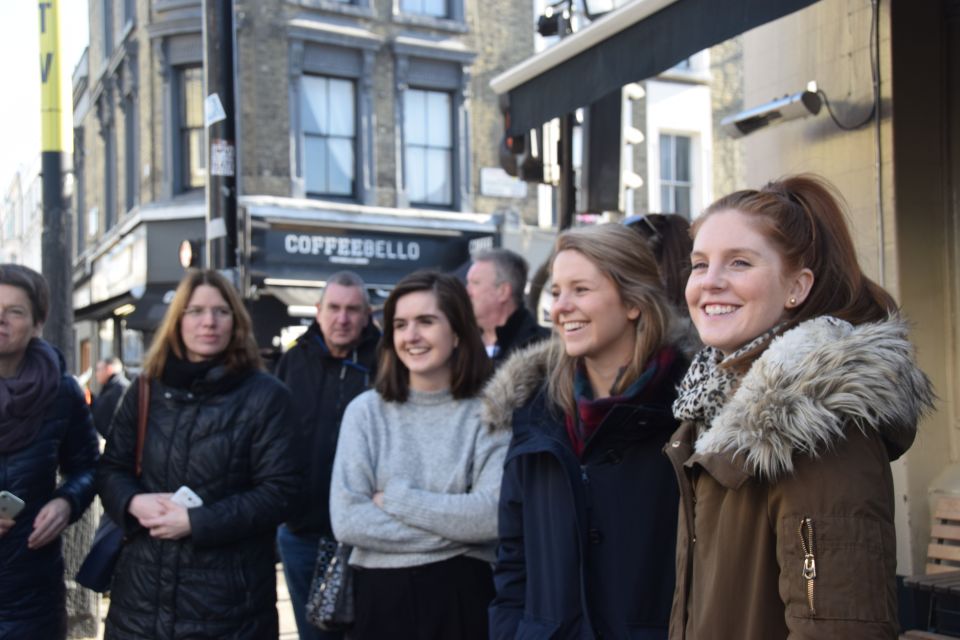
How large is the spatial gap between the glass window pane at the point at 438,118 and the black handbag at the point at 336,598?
1439cm

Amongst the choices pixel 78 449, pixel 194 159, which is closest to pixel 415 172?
pixel 194 159

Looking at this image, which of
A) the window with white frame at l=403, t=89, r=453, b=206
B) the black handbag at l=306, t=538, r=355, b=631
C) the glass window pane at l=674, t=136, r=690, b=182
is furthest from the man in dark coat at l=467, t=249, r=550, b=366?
the glass window pane at l=674, t=136, r=690, b=182

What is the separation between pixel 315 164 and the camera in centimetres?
1678

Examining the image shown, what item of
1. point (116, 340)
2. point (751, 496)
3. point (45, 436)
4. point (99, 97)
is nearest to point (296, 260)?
point (116, 340)

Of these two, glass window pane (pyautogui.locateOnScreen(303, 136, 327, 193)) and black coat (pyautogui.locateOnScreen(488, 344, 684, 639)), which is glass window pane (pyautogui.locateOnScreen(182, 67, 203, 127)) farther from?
black coat (pyautogui.locateOnScreen(488, 344, 684, 639))

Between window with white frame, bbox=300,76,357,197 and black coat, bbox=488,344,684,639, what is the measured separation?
14427 millimetres

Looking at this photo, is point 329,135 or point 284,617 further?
point 329,135

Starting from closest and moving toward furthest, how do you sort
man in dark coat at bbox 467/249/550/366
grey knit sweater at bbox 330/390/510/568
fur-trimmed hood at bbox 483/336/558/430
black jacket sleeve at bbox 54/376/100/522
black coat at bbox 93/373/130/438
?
fur-trimmed hood at bbox 483/336/558/430 < grey knit sweater at bbox 330/390/510/568 < black jacket sleeve at bbox 54/376/100/522 < man in dark coat at bbox 467/249/550/366 < black coat at bbox 93/373/130/438

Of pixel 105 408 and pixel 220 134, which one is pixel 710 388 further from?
pixel 105 408

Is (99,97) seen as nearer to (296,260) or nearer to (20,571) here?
(296,260)

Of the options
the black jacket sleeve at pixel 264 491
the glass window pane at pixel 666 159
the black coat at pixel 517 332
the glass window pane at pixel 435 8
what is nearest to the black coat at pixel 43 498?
the black jacket sleeve at pixel 264 491

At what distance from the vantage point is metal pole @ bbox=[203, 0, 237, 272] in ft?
22.6

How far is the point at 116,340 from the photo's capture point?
20.4 meters

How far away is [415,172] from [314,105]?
2.00 meters
